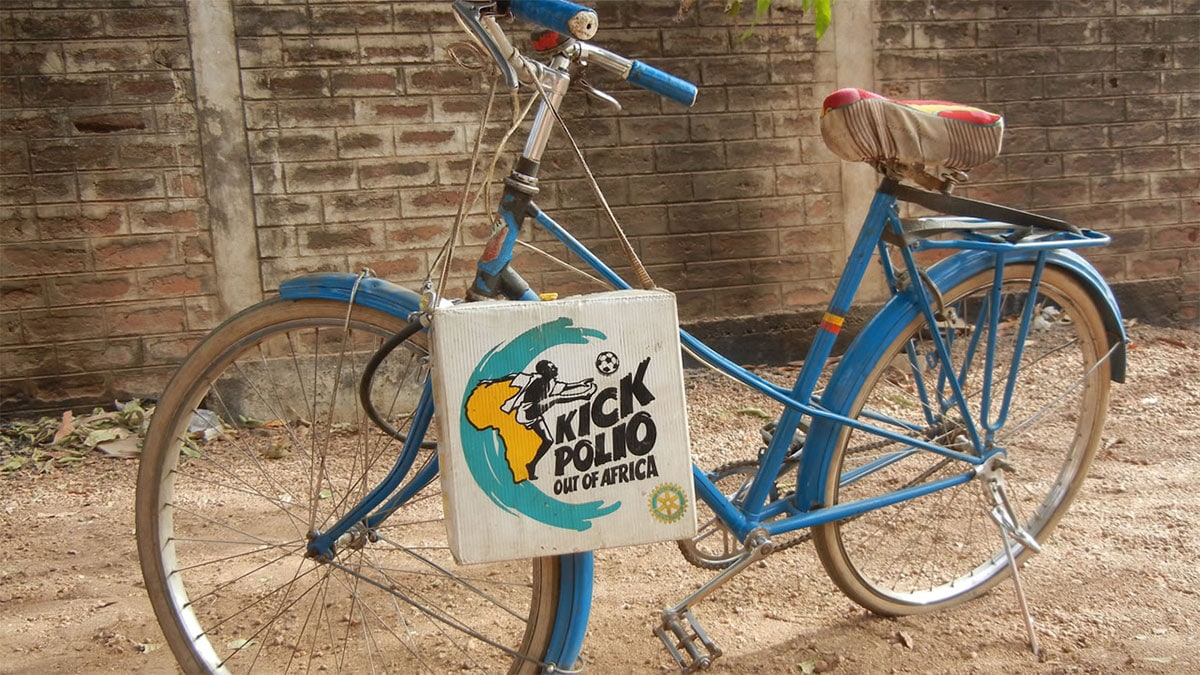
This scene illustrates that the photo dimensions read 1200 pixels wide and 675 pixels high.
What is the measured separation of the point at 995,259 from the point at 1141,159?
11.7 feet

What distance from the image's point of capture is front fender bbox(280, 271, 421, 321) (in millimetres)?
2066

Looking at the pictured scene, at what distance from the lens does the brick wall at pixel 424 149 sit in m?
4.34

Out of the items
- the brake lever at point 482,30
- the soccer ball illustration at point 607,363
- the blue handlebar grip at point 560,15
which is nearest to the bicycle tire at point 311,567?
the soccer ball illustration at point 607,363

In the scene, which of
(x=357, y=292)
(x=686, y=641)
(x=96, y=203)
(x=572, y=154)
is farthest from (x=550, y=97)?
(x=96, y=203)

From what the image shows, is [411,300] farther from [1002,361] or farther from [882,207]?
[1002,361]

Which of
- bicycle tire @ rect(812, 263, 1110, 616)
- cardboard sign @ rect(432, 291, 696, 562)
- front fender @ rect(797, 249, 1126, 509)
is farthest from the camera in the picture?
bicycle tire @ rect(812, 263, 1110, 616)

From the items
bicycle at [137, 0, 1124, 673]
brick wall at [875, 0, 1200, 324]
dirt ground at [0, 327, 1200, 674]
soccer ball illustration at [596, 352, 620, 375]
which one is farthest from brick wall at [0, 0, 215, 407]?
brick wall at [875, 0, 1200, 324]

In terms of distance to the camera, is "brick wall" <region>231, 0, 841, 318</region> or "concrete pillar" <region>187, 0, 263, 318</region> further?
"brick wall" <region>231, 0, 841, 318</region>

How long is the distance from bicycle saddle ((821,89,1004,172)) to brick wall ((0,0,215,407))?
310 centimetres

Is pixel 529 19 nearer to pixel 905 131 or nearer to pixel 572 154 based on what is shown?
pixel 905 131

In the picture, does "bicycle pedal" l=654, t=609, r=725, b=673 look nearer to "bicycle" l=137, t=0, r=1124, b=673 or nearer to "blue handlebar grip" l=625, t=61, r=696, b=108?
"bicycle" l=137, t=0, r=1124, b=673

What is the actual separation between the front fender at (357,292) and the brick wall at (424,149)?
255 cm

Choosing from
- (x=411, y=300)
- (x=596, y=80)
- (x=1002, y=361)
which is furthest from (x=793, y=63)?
(x=411, y=300)

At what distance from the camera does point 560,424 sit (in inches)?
72.6
